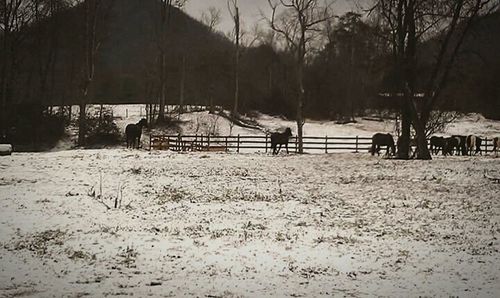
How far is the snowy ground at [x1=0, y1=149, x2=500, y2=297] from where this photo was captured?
7.65 metres

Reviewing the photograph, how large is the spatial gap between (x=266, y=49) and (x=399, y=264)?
74182 millimetres

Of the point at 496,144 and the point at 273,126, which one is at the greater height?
the point at 273,126

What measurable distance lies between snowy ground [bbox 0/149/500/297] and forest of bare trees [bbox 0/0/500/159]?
32.9ft

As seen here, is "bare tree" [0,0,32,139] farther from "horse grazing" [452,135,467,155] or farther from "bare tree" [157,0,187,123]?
"horse grazing" [452,135,467,155]

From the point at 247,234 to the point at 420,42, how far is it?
21.2m

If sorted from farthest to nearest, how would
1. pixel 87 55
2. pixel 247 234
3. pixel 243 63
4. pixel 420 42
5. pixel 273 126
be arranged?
pixel 243 63
pixel 273 126
pixel 87 55
pixel 420 42
pixel 247 234

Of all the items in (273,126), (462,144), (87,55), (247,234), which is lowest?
(247,234)

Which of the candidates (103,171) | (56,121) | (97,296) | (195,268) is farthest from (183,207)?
(56,121)

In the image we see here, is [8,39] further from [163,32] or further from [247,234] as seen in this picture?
[247,234]

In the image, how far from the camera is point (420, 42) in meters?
27.8

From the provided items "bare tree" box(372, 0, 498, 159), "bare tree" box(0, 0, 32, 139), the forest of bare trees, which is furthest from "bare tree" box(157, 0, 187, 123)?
"bare tree" box(372, 0, 498, 159)

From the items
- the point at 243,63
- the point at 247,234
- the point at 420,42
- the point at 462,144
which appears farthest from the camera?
the point at 243,63

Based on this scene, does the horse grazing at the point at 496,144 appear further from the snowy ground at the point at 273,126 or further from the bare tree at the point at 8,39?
the bare tree at the point at 8,39

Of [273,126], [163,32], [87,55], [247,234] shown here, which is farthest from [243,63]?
[247,234]
